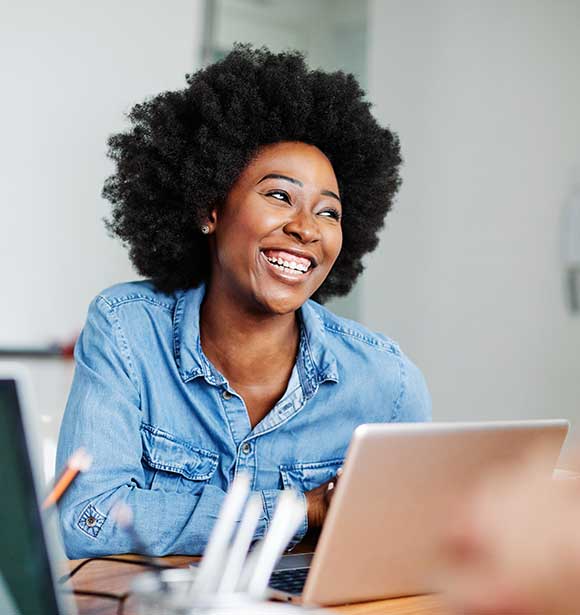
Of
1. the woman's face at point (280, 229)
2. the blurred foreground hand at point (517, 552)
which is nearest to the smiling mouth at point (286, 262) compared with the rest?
the woman's face at point (280, 229)

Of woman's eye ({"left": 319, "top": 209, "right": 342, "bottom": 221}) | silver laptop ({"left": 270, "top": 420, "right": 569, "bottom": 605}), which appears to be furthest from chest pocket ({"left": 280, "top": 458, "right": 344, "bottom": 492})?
silver laptop ({"left": 270, "top": 420, "right": 569, "bottom": 605})

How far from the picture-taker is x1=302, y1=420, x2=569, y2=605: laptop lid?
0.95m

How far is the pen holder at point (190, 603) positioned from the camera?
2.41ft

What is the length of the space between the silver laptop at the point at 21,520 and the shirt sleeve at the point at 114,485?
0.57 meters

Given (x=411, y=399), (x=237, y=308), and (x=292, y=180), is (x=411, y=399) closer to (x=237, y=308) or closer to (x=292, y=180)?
(x=237, y=308)

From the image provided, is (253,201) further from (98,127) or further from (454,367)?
(454,367)

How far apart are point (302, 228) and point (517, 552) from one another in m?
1.16

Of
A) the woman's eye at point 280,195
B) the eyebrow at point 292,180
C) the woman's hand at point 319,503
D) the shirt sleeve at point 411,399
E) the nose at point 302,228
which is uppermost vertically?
the eyebrow at point 292,180

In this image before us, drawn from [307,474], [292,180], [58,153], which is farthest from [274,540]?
[58,153]

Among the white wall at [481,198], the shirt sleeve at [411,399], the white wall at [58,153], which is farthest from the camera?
the white wall at [481,198]

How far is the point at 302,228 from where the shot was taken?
5.63 ft

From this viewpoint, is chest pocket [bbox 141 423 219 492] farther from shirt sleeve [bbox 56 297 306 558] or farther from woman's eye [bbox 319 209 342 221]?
woman's eye [bbox 319 209 342 221]

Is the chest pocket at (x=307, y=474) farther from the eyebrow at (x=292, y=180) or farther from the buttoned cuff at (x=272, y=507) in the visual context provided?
the eyebrow at (x=292, y=180)

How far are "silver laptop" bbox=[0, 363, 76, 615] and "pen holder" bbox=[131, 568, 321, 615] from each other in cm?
7
